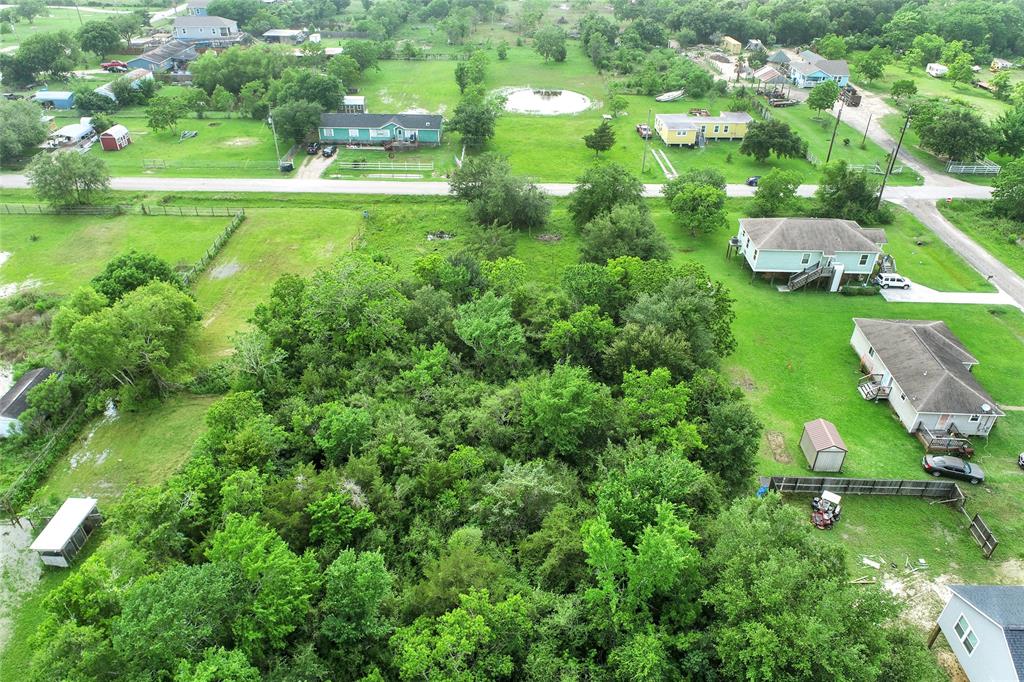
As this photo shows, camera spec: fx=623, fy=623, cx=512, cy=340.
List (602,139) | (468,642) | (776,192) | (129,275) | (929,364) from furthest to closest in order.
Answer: (602,139)
(776,192)
(129,275)
(929,364)
(468,642)

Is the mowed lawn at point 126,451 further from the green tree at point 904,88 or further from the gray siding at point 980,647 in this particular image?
the green tree at point 904,88

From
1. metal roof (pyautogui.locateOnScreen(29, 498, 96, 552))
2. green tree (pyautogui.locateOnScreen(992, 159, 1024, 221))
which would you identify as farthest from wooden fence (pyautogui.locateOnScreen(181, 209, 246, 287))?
green tree (pyautogui.locateOnScreen(992, 159, 1024, 221))

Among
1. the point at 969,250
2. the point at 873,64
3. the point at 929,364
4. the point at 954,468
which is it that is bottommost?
the point at 954,468

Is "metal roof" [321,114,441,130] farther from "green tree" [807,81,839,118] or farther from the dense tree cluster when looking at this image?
"green tree" [807,81,839,118]

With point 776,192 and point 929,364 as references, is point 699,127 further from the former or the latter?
point 929,364

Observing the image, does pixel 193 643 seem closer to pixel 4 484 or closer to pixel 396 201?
pixel 4 484

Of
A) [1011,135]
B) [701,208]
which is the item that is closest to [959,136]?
[1011,135]
